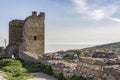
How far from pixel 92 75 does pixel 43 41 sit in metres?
25.3

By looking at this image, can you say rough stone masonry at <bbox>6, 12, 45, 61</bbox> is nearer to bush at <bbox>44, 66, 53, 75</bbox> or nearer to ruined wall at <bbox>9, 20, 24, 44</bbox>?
ruined wall at <bbox>9, 20, 24, 44</bbox>

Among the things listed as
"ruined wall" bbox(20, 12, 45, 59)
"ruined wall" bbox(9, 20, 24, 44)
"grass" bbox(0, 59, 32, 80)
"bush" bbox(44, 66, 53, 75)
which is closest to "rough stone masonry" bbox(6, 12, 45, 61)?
"ruined wall" bbox(20, 12, 45, 59)

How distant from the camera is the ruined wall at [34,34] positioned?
124 feet

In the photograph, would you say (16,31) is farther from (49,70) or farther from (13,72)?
A: (49,70)

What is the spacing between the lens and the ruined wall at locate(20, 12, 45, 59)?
37.7 meters

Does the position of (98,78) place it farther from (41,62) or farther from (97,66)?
(41,62)

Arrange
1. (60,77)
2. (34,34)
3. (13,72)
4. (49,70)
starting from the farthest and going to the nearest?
(34,34), (49,70), (13,72), (60,77)

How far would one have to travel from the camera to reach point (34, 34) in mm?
38125

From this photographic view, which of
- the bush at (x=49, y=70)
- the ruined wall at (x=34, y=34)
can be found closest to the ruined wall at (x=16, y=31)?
the ruined wall at (x=34, y=34)

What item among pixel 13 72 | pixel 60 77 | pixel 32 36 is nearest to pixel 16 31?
pixel 32 36

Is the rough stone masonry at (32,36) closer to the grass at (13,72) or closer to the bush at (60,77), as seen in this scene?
the grass at (13,72)

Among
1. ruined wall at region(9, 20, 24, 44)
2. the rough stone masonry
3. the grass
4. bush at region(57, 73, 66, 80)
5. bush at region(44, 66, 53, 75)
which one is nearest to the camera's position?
bush at region(57, 73, 66, 80)

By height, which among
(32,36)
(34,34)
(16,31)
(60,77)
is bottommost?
(60,77)

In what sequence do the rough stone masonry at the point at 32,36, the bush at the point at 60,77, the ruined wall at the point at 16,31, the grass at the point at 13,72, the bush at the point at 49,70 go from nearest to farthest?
the bush at the point at 60,77, the grass at the point at 13,72, the bush at the point at 49,70, the rough stone masonry at the point at 32,36, the ruined wall at the point at 16,31
